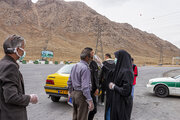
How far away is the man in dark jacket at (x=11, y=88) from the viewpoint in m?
2.07

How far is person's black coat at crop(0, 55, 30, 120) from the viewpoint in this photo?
2066 millimetres

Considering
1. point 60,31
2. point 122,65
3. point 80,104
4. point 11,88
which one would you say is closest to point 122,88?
point 122,65

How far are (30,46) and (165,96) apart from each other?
239 feet

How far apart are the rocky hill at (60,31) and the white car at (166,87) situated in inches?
2461

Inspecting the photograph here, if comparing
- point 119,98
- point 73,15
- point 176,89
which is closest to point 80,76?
point 119,98

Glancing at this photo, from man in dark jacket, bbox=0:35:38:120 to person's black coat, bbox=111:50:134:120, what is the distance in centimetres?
141

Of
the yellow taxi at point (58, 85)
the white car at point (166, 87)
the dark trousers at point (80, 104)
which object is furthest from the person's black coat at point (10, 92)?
the white car at point (166, 87)

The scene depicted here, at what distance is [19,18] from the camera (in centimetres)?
9381

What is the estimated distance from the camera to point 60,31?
104375 millimetres

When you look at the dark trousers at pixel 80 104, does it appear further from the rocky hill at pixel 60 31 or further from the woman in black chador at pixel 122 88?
the rocky hill at pixel 60 31

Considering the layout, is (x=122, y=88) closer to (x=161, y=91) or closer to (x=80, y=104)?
(x=80, y=104)

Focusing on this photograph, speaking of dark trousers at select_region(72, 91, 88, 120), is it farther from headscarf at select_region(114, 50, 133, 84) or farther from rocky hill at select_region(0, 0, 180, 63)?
rocky hill at select_region(0, 0, 180, 63)

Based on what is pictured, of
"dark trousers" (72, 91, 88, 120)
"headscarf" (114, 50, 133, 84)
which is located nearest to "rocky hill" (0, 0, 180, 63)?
"dark trousers" (72, 91, 88, 120)

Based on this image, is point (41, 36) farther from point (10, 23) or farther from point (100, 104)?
point (100, 104)
